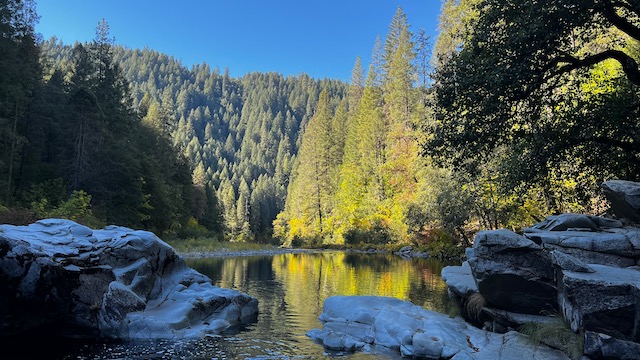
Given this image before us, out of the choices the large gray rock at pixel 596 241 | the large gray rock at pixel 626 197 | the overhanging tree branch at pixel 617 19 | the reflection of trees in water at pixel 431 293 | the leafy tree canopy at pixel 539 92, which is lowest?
the reflection of trees in water at pixel 431 293

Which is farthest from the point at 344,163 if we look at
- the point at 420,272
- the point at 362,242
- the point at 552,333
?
the point at 552,333

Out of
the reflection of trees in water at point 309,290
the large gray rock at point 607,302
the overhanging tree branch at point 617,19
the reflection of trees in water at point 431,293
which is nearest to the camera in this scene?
the large gray rock at point 607,302

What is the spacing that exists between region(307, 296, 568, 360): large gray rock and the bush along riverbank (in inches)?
1.0

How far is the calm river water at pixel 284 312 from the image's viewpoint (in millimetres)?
9461

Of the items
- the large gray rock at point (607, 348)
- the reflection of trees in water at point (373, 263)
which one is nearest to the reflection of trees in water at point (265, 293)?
the large gray rock at point (607, 348)

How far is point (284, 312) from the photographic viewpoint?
14.6m

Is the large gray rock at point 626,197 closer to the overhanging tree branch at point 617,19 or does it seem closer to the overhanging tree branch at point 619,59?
the overhanging tree branch at point 619,59

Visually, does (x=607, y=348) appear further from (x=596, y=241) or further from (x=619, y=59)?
(x=619, y=59)

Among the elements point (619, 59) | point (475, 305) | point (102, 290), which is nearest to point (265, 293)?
point (102, 290)

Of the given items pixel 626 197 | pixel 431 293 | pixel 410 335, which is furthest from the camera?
pixel 431 293

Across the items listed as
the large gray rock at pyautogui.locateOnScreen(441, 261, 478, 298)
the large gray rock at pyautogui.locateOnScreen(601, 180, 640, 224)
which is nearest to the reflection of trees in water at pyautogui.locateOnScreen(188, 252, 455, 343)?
the large gray rock at pyautogui.locateOnScreen(441, 261, 478, 298)

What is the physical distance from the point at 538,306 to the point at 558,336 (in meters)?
1.54

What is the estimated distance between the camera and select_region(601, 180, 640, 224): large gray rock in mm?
10148

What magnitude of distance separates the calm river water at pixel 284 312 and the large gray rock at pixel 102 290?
877 mm
